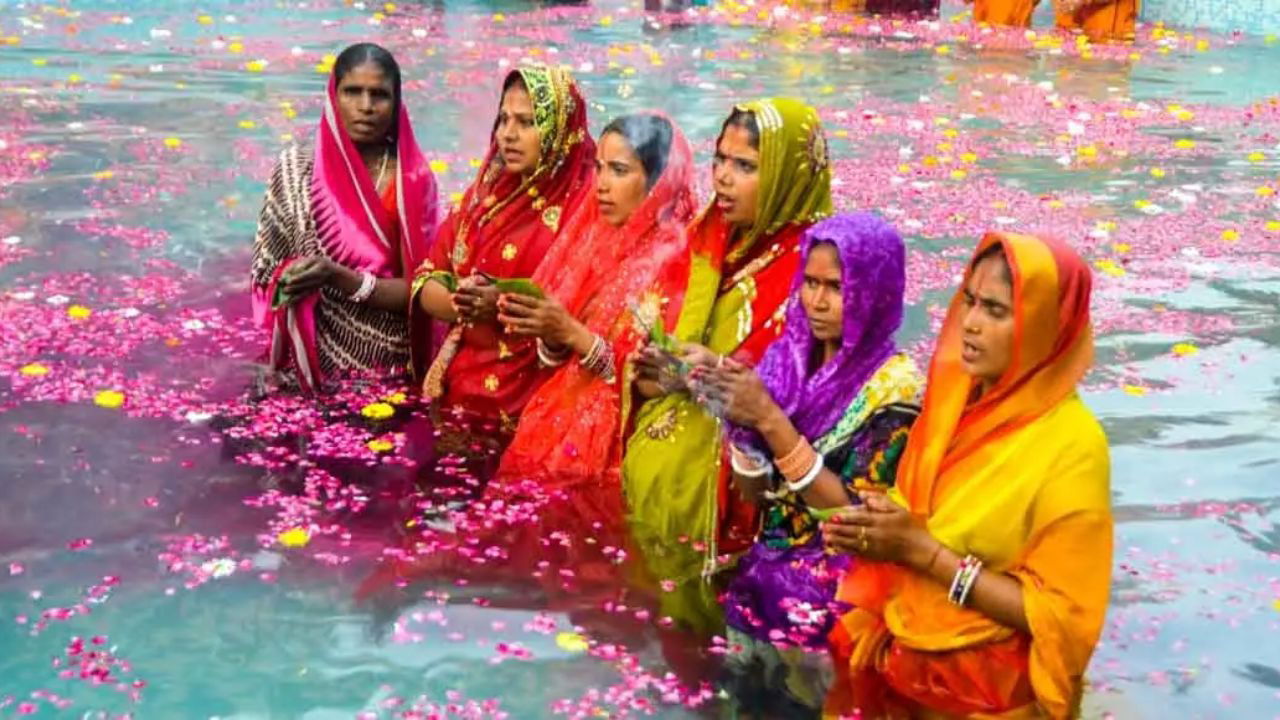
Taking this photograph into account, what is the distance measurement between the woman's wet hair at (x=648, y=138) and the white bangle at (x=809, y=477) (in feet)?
4.58

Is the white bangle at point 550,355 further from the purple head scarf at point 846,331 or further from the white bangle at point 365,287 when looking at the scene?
the purple head scarf at point 846,331

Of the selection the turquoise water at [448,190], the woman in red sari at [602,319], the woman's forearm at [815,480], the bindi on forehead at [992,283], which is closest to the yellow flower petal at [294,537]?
the turquoise water at [448,190]

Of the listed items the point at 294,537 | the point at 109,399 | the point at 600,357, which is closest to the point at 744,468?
the point at 600,357

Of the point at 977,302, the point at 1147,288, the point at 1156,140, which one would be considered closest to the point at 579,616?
the point at 977,302

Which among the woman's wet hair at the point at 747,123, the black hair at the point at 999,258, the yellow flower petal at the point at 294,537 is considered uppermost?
the woman's wet hair at the point at 747,123

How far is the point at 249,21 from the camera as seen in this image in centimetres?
1512

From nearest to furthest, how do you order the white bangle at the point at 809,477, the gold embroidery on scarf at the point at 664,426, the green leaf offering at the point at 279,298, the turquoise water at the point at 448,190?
the white bangle at the point at 809,477 < the turquoise water at the point at 448,190 < the gold embroidery on scarf at the point at 664,426 < the green leaf offering at the point at 279,298

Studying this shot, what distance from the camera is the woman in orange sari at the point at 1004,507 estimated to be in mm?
3125

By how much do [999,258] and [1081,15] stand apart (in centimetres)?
1416

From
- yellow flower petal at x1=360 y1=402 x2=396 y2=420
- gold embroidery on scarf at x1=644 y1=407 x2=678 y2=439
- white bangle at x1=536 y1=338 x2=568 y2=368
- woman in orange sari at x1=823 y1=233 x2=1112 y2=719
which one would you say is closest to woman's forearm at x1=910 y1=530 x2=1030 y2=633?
woman in orange sari at x1=823 y1=233 x2=1112 y2=719

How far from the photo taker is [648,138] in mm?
4598

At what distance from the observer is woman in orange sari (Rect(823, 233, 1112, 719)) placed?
312cm

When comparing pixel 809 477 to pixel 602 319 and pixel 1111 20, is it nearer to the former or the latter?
pixel 602 319

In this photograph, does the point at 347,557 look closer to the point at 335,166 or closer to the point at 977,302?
the point at 335,166
